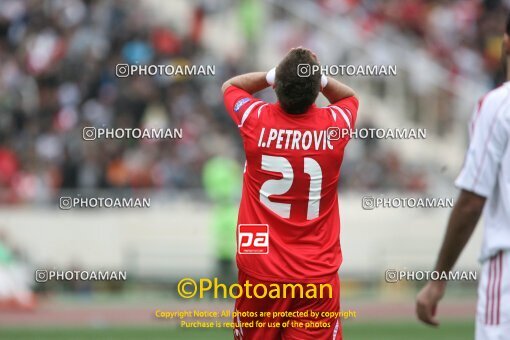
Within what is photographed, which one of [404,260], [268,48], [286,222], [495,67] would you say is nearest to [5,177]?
[268,48]

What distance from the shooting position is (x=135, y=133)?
42.6 ft

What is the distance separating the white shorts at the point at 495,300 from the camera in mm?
4750

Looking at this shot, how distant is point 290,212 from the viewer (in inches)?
244

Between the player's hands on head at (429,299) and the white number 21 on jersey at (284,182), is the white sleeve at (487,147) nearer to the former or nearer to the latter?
the player's hands on head at (429,299)

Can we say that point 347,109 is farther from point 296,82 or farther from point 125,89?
point 125,89

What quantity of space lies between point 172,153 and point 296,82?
10919 millimetres

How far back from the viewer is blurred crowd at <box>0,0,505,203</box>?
16.4 meters

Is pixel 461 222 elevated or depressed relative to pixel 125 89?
depressed

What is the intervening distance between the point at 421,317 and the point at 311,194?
54.9 inches

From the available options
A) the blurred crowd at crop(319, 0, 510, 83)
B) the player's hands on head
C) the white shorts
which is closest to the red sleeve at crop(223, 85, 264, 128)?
the player's hands on head

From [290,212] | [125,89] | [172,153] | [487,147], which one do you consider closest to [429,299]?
[487,147]

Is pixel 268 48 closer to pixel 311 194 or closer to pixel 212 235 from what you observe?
pixel 212 235

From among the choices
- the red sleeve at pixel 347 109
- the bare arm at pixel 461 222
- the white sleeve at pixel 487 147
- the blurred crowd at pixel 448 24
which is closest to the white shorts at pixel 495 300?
the bare arm at pixel 461 222

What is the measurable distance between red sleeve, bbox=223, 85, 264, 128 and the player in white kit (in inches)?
68.4
